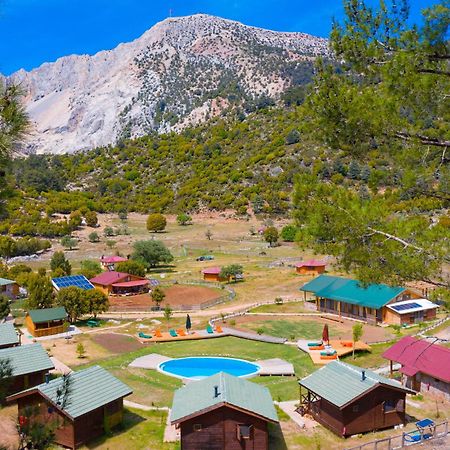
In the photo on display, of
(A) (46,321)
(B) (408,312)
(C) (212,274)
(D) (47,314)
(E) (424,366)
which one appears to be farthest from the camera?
(C) (212,274)

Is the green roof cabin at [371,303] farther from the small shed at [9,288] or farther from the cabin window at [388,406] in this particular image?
the small shed at [9,288]

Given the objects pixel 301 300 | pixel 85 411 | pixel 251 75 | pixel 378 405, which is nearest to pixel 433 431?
pixel 378 405

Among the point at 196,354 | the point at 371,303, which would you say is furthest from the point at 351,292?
the point at 196,354

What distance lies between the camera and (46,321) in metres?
35.8

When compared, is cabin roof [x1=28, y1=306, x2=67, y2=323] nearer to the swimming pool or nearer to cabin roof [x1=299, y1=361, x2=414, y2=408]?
the swimming pool

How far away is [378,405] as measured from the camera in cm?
2017

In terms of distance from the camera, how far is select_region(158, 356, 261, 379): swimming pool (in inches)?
1096

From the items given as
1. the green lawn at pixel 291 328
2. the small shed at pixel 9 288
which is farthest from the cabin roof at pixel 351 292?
the small shed at pixel 9 288

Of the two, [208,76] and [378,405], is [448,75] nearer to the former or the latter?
[378,405]

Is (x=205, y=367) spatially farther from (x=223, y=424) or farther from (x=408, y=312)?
(x=408, y=312)

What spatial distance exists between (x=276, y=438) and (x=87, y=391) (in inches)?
319

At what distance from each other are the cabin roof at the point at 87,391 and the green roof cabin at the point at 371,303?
75.8 feet

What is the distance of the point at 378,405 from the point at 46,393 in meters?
13.7

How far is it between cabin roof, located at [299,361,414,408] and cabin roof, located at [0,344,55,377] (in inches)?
513
